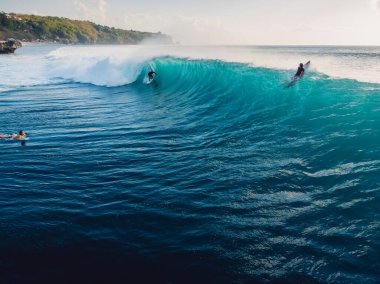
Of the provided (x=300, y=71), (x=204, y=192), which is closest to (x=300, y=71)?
(x=300, y=71)

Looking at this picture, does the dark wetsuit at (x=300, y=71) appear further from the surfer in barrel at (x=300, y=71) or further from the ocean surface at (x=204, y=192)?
the ocean surface at (x=204, y=192)

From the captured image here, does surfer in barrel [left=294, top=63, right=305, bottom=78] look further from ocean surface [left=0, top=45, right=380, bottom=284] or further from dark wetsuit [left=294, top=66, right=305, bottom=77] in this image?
ocean surface [left=0, top=45, right=380, bottom=284]

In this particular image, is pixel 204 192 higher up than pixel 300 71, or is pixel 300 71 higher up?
pixel 300 71

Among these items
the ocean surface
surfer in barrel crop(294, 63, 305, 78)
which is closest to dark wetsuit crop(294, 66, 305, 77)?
surfer in barrel crop(294, 63, 305, 78)

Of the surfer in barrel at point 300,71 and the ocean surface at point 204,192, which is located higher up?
the surfer in barrel at point 300,71

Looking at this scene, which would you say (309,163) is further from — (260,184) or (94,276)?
(94,276)

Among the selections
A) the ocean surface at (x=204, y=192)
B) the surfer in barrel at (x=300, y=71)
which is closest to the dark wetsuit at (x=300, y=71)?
the surfer in barrel at (x=300, y=71)

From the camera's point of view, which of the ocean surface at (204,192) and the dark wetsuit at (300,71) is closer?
the ocean surface at (204,192)

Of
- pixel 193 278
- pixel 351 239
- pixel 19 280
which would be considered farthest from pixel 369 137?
pixel 19 280

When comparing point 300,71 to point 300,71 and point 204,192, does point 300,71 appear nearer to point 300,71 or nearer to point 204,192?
point 300,71
